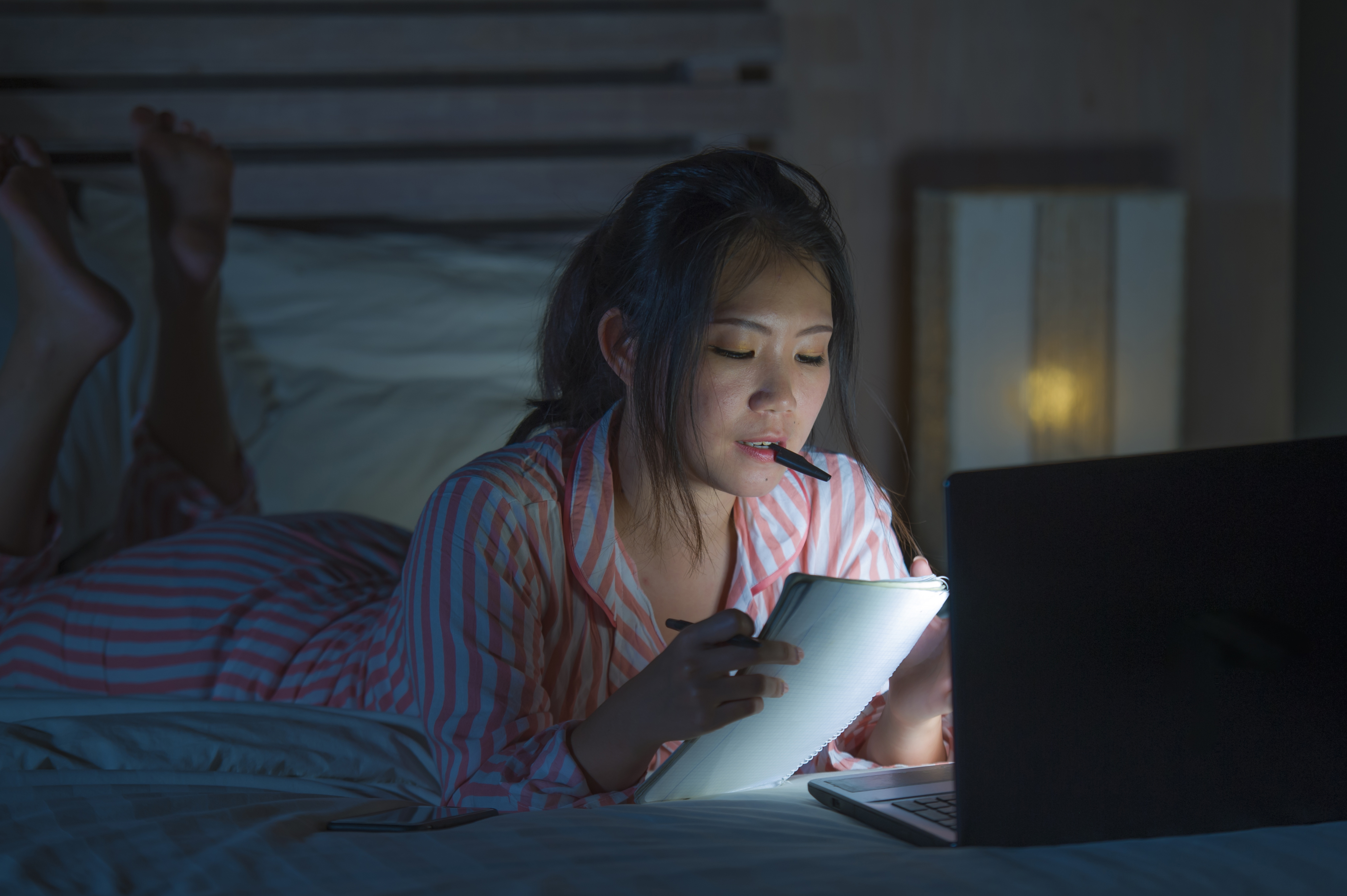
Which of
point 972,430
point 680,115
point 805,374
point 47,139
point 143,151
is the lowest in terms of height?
point 805,374

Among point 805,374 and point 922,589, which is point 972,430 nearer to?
point 805,374

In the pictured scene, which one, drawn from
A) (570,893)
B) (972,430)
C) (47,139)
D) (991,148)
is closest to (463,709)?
(570,893)

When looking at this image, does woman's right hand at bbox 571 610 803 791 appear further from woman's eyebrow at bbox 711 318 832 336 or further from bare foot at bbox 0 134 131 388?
bare foot at bbox 0 134 131 388

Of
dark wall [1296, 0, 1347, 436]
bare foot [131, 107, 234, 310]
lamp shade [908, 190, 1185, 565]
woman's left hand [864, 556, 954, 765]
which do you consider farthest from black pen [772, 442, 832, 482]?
dark wall [1296, 0, 1347, 436]

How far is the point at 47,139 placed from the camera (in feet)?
6.58

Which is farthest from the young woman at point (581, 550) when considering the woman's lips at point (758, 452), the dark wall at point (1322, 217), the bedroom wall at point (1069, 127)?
the dark wall at point (1322, 217)

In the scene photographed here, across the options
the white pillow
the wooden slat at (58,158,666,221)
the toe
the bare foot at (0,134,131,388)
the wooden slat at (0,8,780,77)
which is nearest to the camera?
the bare foot at (0,134,131,388)

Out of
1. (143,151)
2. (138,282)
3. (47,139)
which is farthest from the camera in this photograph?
(47,139)

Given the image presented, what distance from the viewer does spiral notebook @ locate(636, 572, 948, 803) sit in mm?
666

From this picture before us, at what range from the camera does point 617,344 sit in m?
0.94

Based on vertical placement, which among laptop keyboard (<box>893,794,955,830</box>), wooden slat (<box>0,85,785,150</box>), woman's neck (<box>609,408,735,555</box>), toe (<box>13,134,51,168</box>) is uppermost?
wooden slat (<box>0,85,785,150</box>)

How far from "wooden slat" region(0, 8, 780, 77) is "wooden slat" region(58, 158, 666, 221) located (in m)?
0.18

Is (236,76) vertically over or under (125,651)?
over

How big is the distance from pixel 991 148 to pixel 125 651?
1.90 metres
